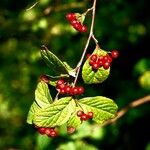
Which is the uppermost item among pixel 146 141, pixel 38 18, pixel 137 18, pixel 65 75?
pixel 38 18

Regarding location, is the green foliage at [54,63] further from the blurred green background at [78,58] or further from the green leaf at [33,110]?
the blurred green background at [78,58]

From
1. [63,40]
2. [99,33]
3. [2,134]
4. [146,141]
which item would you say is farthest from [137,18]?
[2,134]

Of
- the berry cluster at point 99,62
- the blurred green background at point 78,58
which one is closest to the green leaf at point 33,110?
the berry cluster at point 99,62

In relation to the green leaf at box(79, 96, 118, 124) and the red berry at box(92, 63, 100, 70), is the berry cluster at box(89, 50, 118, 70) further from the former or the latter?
the green leaf at box(79, 96, 118, 124)

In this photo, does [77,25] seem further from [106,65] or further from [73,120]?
[73,120]

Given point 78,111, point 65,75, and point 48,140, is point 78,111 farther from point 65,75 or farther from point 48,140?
point 48,140

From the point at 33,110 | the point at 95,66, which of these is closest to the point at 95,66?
the point at 95,66
